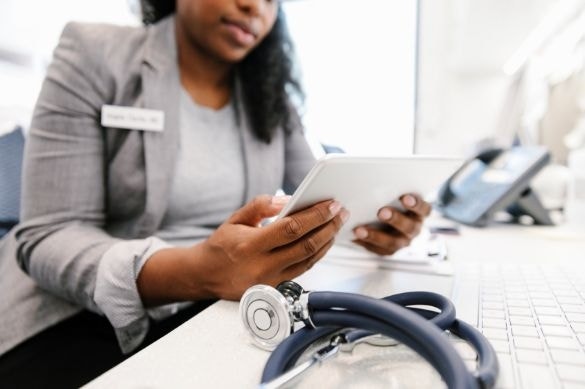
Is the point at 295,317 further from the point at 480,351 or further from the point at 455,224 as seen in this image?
the point at 455,224

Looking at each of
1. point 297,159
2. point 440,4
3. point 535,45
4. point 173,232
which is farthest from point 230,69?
point 535,45

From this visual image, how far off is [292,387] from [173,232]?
0.45 metres

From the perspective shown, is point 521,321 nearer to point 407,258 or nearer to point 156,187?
point 407,258

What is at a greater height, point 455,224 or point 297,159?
point 297,159

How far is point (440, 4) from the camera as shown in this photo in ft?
3.70

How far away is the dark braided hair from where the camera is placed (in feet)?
2.40

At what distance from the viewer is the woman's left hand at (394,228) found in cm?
46

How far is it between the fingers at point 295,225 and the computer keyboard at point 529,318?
0.14 metres

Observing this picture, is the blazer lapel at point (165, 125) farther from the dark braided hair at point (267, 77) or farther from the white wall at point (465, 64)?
the white wall at point (465, 64)

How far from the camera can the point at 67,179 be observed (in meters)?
0.47

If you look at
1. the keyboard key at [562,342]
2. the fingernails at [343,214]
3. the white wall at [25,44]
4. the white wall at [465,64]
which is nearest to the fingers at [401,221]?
the fingernails at [343,214]

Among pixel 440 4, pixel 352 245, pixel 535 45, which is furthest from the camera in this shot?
pixel 535 45

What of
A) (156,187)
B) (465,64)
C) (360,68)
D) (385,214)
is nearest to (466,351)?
(385,214)

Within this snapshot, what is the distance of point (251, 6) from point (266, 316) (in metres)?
0.55
